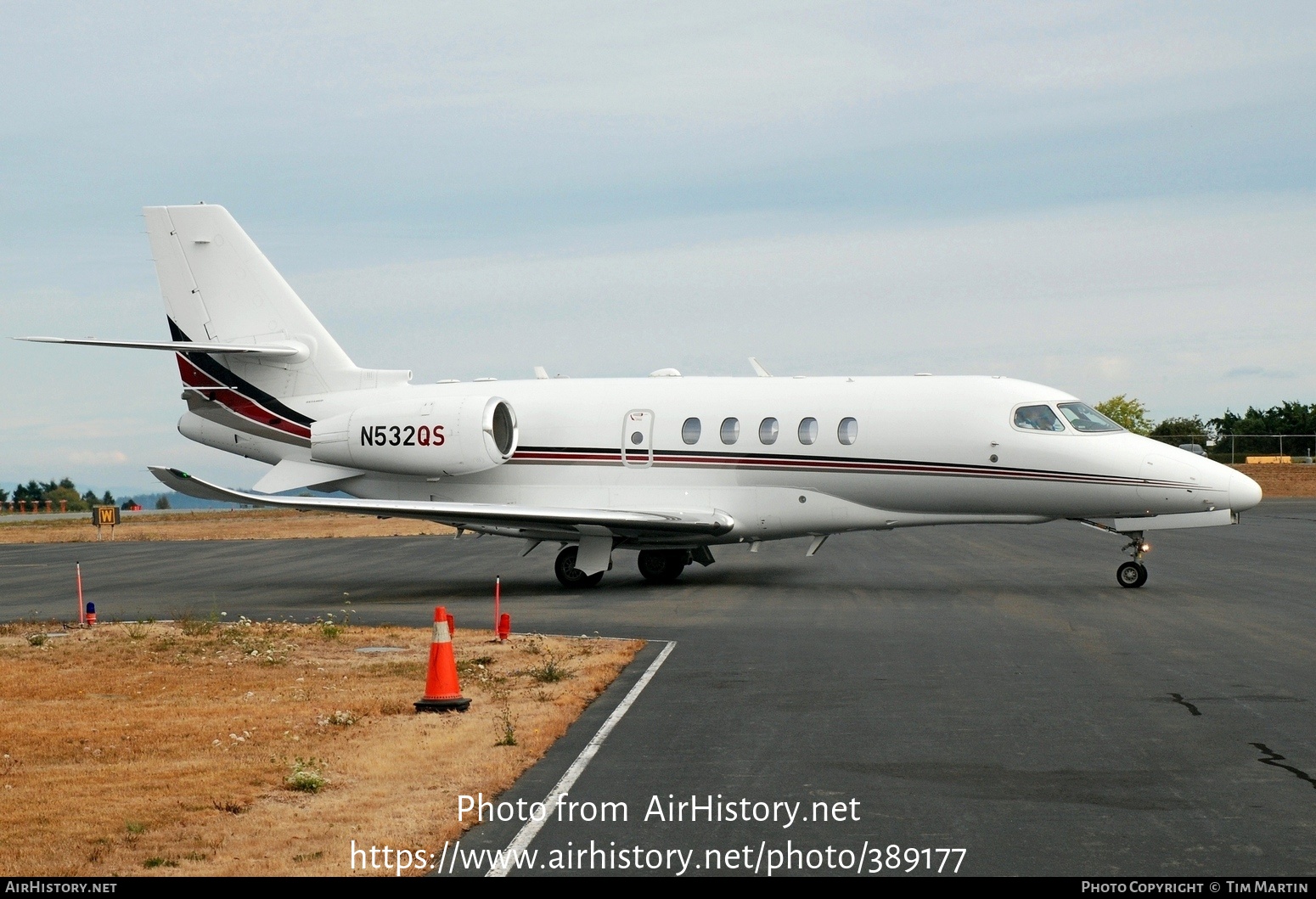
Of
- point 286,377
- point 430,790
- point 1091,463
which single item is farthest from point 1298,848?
point 286,377

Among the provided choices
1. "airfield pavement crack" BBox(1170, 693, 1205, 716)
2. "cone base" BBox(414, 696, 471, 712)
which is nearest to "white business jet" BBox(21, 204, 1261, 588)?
"cone base" BBox(414, 696, 471, 712)

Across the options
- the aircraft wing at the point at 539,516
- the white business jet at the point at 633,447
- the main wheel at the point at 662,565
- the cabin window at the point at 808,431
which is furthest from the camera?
the main wheel at the point at 662,565

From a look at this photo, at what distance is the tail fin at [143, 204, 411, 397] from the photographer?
26.5 m

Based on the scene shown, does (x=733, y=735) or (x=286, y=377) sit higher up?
(x=286, y=377)

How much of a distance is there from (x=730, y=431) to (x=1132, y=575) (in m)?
6.93

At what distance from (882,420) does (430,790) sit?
1511 centimetres

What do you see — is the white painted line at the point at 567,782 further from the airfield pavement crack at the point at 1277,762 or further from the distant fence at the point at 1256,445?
the distant fence at the point at 1256,445

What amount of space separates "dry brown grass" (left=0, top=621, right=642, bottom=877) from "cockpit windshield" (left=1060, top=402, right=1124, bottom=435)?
9.39 m

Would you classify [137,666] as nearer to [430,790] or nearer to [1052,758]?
[430,790]

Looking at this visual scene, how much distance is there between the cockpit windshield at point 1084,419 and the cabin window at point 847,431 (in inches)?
128

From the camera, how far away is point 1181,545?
34531mm

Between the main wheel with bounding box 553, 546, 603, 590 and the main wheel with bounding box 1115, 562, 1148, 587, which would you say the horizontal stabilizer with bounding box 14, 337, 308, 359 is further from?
the main wheel with bounding box 1115, 562, 1148, 587

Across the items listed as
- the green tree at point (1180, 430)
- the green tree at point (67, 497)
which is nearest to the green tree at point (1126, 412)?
the green tree at point (1180, 430)

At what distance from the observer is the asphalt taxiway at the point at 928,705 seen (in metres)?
7.25
